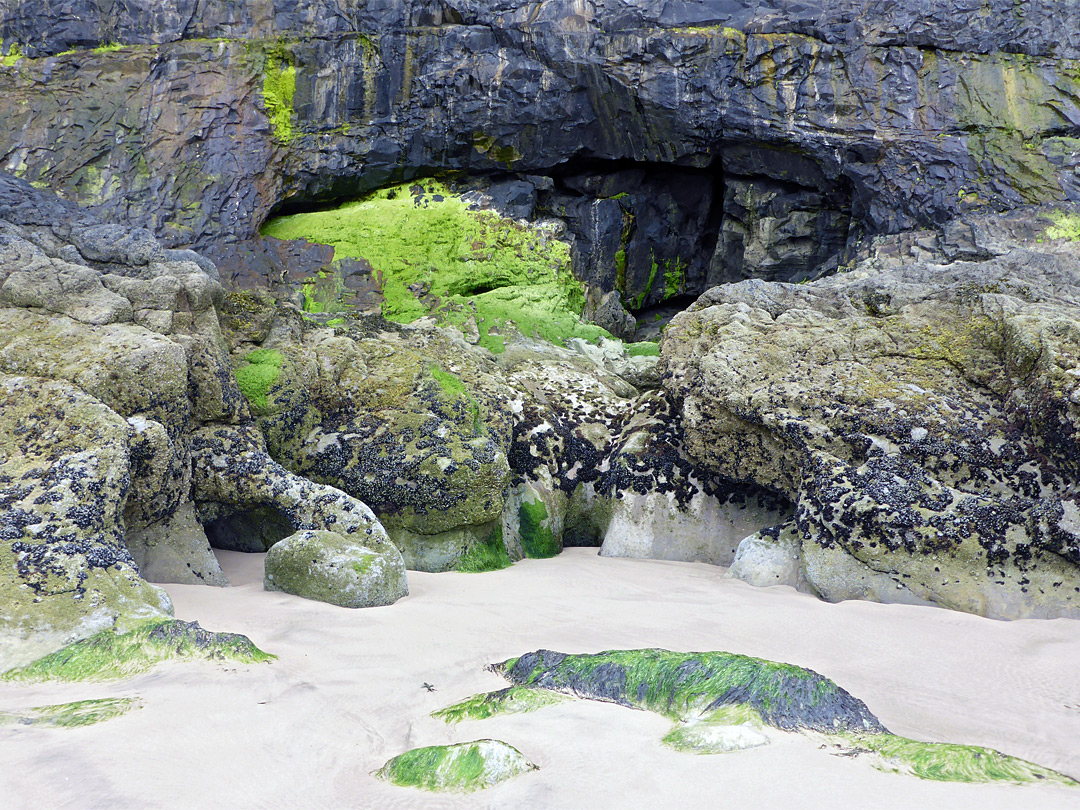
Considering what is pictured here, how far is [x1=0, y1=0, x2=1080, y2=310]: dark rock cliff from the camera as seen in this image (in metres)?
12.9

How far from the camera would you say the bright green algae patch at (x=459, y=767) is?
2.49 meters

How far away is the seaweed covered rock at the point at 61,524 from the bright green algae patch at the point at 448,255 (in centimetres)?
580

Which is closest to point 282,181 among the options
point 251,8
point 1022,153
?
point 251,8

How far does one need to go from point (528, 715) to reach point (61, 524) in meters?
2.98

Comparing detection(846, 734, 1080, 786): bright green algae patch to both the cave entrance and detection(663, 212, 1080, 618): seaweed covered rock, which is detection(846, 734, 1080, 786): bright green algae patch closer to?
detection(663, 212, 1080, 618): seaweed covered rock

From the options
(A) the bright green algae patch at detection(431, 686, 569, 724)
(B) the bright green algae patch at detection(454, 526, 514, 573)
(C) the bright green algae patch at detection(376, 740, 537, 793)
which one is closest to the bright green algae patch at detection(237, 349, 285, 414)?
(B) the bright green algae patch at detection(454, 526, 514, 573)

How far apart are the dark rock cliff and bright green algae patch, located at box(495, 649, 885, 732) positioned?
1145 centimetres

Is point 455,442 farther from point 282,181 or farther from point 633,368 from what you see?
point 282,181

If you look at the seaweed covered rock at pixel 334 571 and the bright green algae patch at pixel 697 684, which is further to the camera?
the seaweed covered rock at pixel 334 571

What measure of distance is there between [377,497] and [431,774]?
13.8 feet

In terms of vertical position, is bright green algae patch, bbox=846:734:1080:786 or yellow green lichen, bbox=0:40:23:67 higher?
Answer: yellow green lichen, bbox=0:40:23:67

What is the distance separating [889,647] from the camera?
4.19 meters

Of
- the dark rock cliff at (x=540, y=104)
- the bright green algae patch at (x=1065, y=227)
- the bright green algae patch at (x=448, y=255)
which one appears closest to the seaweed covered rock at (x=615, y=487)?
the bright green algae patch at (x=448, y=255)

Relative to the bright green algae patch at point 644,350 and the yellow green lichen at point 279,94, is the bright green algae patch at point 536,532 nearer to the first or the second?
the bright green algae patch at point 644,350
